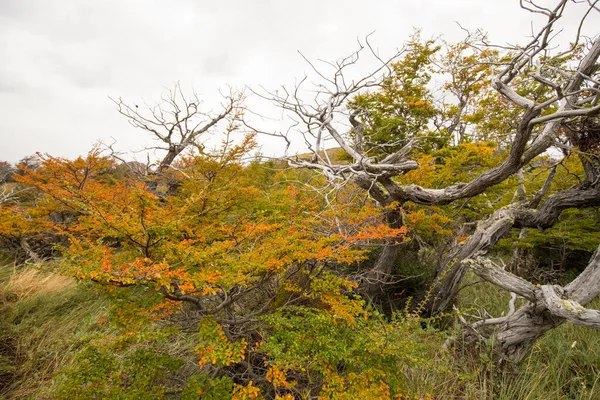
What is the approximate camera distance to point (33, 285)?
4613mm

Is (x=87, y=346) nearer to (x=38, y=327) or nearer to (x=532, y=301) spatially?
(x=38, y=327)

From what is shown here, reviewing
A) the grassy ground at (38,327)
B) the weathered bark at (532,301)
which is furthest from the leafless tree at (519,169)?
the grassy ground at (38,327)

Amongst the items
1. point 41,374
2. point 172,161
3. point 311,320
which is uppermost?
point 172,161

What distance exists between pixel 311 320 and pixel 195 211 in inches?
98.8

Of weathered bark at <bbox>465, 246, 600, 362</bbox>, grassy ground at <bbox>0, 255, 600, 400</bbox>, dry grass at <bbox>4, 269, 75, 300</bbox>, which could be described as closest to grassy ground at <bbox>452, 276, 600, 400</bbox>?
grassy ground at <bbox>0, 255, 600, 400</bbox>

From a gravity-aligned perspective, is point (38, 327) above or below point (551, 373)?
above

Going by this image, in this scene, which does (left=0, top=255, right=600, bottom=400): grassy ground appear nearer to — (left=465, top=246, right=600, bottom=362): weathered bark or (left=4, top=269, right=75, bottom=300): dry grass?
(left=4, top=269, right=75, bottom=300): dry grass

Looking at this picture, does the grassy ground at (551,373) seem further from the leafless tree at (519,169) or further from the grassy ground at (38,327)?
the grassy ground at (38,327)

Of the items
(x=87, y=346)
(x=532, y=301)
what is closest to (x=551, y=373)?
(x=532, y=301)

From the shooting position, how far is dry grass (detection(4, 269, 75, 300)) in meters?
4.40

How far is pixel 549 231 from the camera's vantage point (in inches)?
205

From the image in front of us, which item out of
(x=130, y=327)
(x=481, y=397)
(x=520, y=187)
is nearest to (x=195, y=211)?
(x=130, y=327)

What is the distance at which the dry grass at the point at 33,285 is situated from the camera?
4.40 meters

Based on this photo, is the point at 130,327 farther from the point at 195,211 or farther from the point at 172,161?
the point at 172,161
